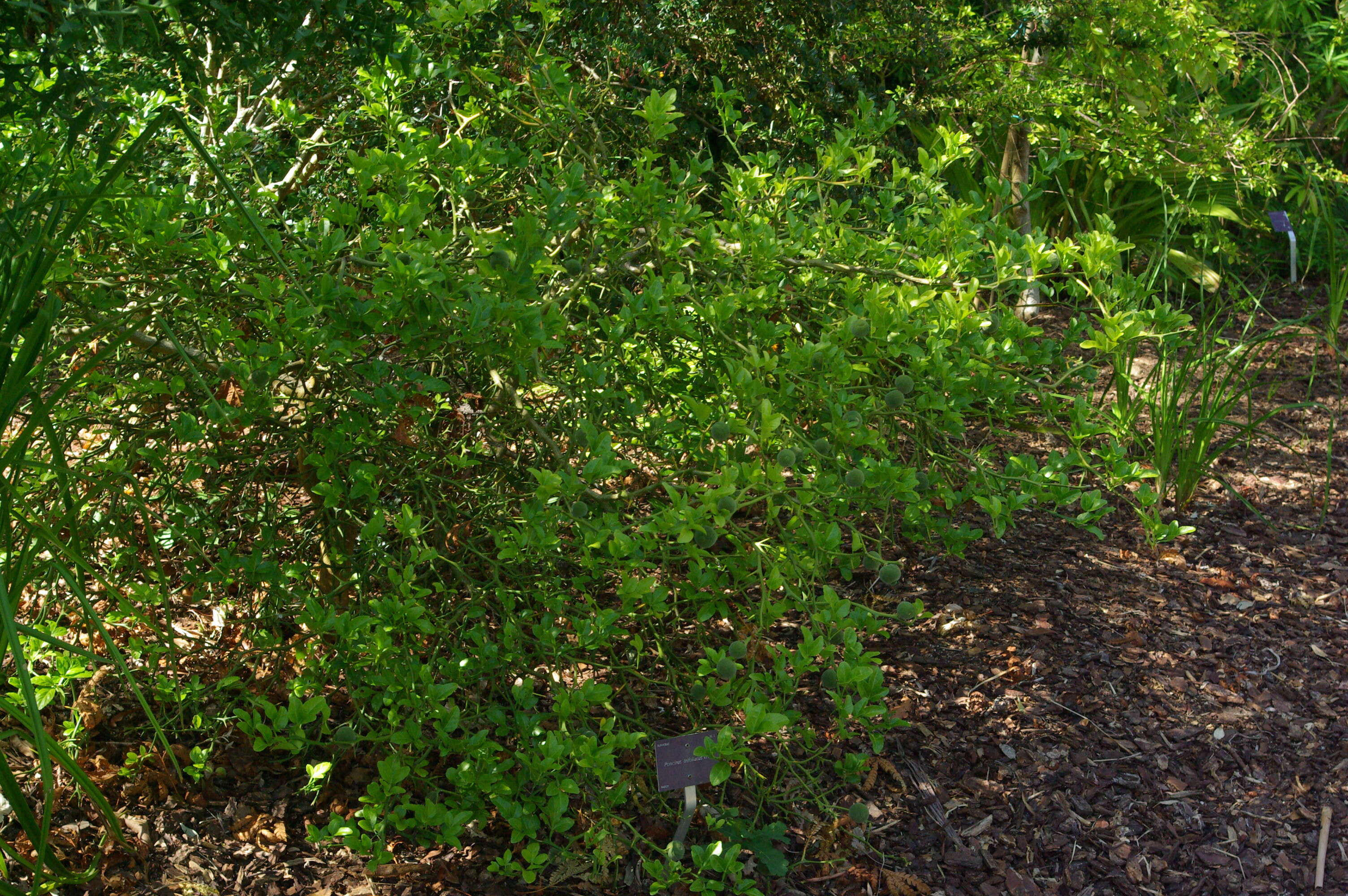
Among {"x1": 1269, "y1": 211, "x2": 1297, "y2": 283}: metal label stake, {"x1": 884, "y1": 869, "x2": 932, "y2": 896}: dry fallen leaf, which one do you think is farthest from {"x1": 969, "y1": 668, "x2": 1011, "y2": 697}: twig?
{"x1": 1269, "y1": 211, "x2": 1297, "y2": 283}: metal label stake

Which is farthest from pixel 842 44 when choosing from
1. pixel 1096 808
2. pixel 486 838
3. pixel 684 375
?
pixel 486 838

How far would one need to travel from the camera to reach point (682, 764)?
1865 mm

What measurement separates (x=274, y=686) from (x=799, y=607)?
107cm

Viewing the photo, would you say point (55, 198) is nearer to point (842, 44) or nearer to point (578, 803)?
point (578, 803)

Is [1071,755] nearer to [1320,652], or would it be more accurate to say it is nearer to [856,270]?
[1320,652]

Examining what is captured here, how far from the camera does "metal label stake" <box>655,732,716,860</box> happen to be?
1849 millimetres

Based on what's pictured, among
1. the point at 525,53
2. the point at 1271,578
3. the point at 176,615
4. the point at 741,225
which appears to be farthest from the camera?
the point at 1271,578

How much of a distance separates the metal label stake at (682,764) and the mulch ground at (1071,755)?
245 mm

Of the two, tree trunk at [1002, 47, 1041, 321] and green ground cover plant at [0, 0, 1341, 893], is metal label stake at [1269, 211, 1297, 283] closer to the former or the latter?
tree trunk at [1002, 47, 1041, 321]

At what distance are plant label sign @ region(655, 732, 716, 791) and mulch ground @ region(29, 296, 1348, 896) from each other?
25cm

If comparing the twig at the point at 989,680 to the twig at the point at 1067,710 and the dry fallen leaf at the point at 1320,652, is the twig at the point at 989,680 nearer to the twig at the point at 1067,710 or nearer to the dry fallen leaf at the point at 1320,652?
the twig at the point at 1067,710

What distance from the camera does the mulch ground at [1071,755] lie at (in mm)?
2014

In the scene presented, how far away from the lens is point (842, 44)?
11.6 ft

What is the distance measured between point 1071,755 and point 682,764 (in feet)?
3.14
